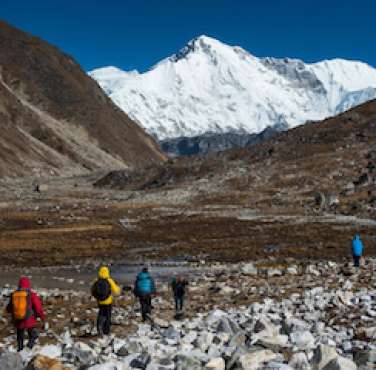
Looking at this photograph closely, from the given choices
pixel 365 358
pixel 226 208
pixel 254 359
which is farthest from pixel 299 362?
pixel 226 208

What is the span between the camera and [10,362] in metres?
12.9

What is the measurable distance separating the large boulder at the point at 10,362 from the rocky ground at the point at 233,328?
2 cm

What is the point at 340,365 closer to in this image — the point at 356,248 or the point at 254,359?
the point at 254,359

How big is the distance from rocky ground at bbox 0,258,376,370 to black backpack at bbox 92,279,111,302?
1.19 meters

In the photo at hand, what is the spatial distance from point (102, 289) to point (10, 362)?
18.1 feet

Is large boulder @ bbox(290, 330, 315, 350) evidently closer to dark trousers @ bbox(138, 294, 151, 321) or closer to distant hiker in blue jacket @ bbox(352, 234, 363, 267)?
dark trousers @ bbox(138, 294, 151, 321)

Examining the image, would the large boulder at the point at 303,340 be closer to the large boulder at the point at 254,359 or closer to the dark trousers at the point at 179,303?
the large boulder at the point at 254,359

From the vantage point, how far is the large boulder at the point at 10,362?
42.0 feet

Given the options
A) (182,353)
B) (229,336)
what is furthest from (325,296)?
(182,353)

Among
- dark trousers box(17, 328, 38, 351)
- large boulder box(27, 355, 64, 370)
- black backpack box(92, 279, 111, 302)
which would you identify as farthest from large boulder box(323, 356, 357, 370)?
black backpack box(92, 279, 111, 302)

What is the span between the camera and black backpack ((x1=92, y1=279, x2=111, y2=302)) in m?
18.2

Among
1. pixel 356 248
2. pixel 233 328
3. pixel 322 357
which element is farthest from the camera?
pixel 356 248

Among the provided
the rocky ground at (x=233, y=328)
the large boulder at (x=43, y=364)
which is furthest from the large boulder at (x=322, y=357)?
the large boulder at (x=43, y=364)

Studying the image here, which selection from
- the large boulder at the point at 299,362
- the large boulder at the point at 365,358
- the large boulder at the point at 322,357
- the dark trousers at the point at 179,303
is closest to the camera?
the large boulder at the point at 322,357
